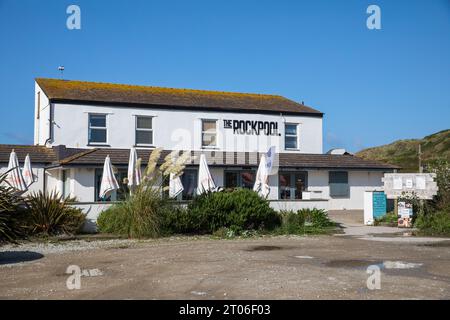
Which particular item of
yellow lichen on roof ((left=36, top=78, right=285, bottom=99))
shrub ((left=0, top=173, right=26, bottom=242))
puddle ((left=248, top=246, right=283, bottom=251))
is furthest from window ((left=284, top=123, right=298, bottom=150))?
shrub ((left=0, top=173, right=26, bottom=242))

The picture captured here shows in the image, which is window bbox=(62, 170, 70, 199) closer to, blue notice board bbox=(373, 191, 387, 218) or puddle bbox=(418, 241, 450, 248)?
blue notice board bbox=(373, 191, 387, 218)

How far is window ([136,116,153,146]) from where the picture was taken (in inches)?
1036

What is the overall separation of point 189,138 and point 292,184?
5316 mm

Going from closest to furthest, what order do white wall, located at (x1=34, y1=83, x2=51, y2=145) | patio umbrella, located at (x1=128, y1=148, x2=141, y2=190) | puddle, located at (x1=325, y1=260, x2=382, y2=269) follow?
puddle, located at (x1=325, y1=260, x2=382, y2=269) → patio umbrella, located at (x1=128, y1=148, x2=141, y2=190) → white wall, located at (x1=34, y1=83, x2=51, y2=145)

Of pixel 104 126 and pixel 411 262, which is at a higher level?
pixel 104 126

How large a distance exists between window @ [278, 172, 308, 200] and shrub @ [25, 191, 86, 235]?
11.1m

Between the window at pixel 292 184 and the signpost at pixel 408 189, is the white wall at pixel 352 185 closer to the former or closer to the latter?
the window at pixel 292 184

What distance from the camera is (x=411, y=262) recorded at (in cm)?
1209

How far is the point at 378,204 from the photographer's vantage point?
2322 centimetres

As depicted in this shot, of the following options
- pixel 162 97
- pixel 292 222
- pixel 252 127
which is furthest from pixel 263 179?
pixel 162 97

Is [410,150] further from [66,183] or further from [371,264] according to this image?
[371,264]
